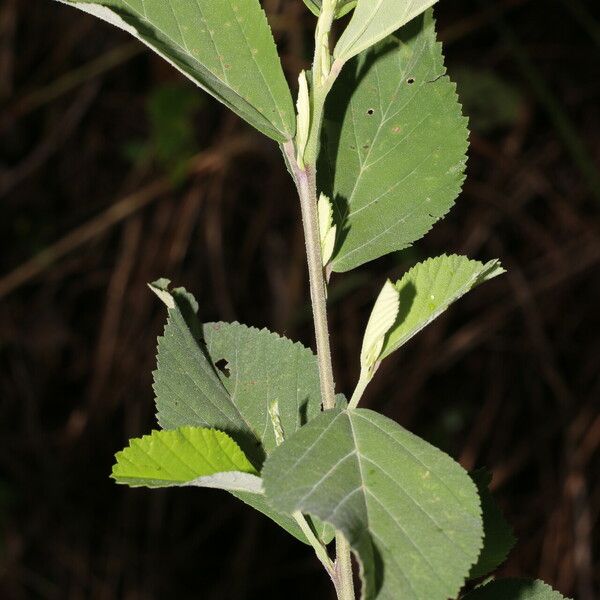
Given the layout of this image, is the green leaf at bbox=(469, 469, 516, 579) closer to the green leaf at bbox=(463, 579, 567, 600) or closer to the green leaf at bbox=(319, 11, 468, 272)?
the green leaf at bbox=(463, 579, 567, 600)

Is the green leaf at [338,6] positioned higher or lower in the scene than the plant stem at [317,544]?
higher

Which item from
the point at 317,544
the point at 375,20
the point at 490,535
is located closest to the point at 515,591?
the point at 490,535

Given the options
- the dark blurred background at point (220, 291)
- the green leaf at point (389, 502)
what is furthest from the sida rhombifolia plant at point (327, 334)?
the dark blurred background at point (220, 291)

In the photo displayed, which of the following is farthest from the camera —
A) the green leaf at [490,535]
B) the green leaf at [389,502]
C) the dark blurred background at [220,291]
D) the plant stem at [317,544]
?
the dark blurred background at [220,291]

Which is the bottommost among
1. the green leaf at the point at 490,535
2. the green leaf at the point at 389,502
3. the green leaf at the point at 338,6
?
the green leaf at the point at 490,535

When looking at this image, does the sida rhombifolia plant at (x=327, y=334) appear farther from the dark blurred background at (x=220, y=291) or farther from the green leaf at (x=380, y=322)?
the dark blurred background at (x=220, y=291)

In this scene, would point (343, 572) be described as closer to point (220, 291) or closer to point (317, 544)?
point (317, 544)
